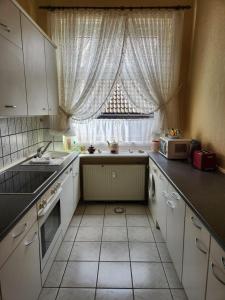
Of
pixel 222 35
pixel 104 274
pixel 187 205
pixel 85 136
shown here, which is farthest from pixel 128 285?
pixel 222 35

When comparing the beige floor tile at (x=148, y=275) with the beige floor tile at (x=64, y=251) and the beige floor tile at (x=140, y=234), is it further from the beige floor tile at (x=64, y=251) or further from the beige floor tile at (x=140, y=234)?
the beige floor tile at (x=64, y=251)

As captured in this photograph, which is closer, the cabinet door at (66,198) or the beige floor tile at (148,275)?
the beige floor tile at (148,275)

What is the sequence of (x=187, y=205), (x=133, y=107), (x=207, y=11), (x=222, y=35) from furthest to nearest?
1. (x=133, y=107)
2. (x=207, y=11)
3. (x=222, y=35)
4. (x=187, y=205)

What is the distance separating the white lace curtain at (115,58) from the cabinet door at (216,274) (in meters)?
2.28

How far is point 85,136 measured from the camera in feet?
11.1

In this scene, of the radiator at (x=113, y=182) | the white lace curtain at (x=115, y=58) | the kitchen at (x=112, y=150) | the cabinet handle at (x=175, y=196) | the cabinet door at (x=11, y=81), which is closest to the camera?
the kitchen at (x=112, y=150)

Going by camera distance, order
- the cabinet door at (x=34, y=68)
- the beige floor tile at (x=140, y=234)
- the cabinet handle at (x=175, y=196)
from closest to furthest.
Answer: the cabinet handle at (x=175, y=196)
the cabinet door at (x=34, y=68)
the beige floor tile at (x=140, y=234)

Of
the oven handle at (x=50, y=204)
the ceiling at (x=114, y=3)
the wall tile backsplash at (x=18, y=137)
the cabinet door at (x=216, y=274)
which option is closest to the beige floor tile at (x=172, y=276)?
the cabinet door at (x=216, y=274)

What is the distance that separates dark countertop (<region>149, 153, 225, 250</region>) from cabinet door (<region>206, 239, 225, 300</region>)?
68 mm

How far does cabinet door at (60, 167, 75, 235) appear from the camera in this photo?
2.26 meters

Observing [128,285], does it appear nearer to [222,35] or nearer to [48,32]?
[222,35]

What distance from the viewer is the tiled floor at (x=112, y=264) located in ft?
5.71

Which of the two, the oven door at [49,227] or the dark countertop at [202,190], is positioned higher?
the dark countertop at [202,190]

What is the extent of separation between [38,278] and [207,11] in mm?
3179
